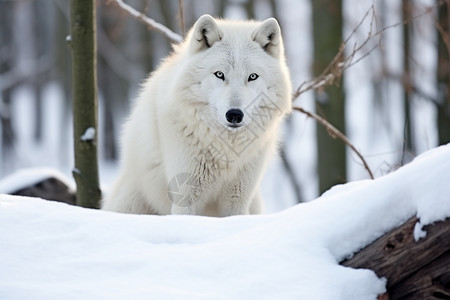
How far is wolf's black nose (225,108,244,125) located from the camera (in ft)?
14.2

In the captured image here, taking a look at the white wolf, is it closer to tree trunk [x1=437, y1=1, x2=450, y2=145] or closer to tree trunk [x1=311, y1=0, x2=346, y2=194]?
tree trunk [x1=311, y1=0, x2=346, y2=194]

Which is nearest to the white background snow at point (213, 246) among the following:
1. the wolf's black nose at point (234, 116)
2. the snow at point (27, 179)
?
the wolf's black nose at point (234, 116)

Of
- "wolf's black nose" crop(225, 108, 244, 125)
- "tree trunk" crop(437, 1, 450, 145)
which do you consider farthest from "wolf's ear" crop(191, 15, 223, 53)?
"tree trunk" crop(437, 1, 450, 145)

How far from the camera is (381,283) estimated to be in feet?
9.16

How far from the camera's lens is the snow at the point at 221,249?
8.72 feet

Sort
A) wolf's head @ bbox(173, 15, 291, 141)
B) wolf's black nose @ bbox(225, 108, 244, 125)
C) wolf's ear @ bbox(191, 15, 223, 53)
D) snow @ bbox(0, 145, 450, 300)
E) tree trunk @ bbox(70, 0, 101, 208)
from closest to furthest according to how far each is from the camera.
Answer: snow @ bbox(0, 145, 450, 300) < wolf's black nose @ bbox(225, 108, 244, 125) < wolf's head @ bbox(173, 15, 291, 141) < wolf's ear @ bbox(191, 15, 223, 53) < tree trunk @ bbox(70, 0, 101, 208)

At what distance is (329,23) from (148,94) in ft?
16.3

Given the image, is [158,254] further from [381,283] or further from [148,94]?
[148,94]

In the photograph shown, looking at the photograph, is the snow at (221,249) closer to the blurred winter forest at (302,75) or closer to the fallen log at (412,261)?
the fallen log at (412,261)

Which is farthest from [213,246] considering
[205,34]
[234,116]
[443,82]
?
[443,82]

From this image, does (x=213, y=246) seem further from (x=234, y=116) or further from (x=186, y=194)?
(x=186, y=194)

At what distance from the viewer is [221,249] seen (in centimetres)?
294

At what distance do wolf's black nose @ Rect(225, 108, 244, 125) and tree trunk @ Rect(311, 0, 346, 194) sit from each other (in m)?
5.14

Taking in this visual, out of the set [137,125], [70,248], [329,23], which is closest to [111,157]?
[329,23]
